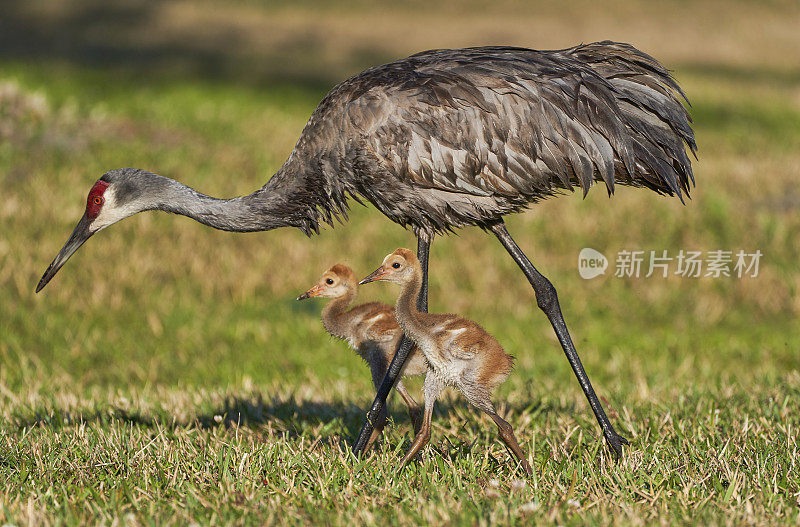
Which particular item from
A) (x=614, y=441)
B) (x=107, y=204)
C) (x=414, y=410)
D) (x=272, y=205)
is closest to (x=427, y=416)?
(x=414, y=410)

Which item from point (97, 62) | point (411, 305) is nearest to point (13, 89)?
point (97, 62)

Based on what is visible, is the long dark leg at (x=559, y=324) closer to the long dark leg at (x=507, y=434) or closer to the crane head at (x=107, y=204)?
the long dark leg at (x=507, y=434)

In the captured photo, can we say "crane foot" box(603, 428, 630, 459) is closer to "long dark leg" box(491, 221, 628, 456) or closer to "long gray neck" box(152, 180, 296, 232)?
"long dark leg" box(491, 221, 628, 456)

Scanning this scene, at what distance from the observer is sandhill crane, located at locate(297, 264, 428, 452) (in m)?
5.48

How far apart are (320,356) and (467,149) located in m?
3.76

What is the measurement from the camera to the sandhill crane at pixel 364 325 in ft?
18.0

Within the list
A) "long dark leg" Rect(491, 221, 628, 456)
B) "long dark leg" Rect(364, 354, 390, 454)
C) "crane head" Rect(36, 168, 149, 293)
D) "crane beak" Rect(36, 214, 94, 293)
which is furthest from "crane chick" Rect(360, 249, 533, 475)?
"crane beak" Rect(36, 214, 94, 293)

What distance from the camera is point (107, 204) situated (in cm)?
555

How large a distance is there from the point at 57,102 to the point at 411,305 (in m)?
14.2

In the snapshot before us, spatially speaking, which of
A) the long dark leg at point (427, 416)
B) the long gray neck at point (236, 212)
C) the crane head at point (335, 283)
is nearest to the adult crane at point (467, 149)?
the long gray neck at point (236, 212)

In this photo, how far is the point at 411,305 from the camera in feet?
16.1

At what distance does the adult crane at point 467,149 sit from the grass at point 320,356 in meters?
0.75

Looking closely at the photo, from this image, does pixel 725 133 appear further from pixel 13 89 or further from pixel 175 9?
pixel 175 9

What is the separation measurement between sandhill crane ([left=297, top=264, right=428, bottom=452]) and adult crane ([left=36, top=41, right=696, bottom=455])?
268 millimetres
